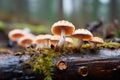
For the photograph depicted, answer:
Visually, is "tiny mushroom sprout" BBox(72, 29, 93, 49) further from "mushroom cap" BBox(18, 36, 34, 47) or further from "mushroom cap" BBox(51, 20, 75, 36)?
"mushroom cap" BBox(18, 36, 34, 47)

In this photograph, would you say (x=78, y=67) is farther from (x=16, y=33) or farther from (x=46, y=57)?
(x=16, y=33)

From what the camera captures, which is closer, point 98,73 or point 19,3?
point 98,73

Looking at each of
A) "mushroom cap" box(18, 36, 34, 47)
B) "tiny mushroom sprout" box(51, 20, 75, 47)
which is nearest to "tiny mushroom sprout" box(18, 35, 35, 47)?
"mushroom cap" box(18, 36, 34, 47)

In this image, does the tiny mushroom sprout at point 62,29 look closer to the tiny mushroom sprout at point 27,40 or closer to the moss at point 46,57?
the moss at point 46,57

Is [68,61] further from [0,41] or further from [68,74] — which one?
[0,41]

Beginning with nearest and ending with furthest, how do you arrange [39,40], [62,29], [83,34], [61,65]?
1. [61,65]
2. [83,34]
3. [62,29]
4. [39,40]

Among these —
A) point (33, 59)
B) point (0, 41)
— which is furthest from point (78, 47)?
point (0, 41)

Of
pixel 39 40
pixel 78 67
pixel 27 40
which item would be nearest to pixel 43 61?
pixel 78 67
